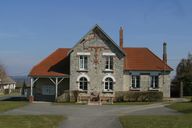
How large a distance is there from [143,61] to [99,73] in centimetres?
628

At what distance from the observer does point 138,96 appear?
5059 centimetres

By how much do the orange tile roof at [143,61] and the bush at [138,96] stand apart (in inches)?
134

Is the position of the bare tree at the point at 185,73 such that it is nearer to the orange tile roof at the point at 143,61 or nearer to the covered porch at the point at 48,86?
the orange tile roof at the point at 143,61

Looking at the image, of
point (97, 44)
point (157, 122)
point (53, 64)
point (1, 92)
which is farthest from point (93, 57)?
point (1, 92)

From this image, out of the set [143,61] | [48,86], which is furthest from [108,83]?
[48,86]

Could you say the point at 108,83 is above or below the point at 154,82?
below

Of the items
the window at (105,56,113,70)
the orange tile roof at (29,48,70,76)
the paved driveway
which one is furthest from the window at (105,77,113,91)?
the paved driveway

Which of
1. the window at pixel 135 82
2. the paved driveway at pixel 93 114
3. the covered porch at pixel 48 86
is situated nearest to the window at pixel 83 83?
the covered porch at pixel 48 86

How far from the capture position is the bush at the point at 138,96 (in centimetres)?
5053

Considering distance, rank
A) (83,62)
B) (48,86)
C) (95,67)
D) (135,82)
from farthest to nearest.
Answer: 1. (48,86)
2. (135,82)
3. (83,62)
4. (95,67)

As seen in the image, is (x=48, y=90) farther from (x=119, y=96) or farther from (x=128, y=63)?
(x=128, y=63)

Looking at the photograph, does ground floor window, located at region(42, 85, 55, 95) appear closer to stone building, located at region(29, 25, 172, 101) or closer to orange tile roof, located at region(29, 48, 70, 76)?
stone building, located at region(29, 25, 172, 101)

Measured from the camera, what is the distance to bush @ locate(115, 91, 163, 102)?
50.5m

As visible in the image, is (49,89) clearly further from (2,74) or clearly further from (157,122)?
(2,74)
